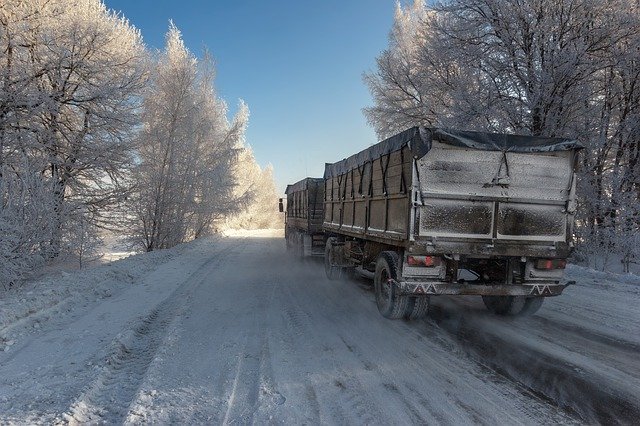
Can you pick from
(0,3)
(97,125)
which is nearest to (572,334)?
(97,125)

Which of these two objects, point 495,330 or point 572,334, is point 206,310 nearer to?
point 495,330

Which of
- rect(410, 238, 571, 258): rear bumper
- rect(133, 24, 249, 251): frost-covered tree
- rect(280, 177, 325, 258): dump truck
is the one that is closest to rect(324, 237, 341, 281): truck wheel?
rect(280, 177, 325, 258): dump truck

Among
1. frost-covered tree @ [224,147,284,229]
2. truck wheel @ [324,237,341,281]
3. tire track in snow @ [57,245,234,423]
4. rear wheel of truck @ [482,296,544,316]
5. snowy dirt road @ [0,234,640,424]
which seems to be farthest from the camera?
frost-covered tree @ [224,147,284,229]

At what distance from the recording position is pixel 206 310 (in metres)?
6.38

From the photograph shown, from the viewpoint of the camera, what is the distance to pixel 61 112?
12.0 metres

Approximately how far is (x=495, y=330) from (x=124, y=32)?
53.1 feet

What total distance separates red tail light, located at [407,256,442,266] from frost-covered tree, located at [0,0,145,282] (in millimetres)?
7076

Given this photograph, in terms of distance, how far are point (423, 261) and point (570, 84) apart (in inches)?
403

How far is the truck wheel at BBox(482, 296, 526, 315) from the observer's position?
608 cm

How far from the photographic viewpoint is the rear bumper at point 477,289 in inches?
208

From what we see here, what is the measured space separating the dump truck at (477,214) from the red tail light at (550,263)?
0.01 metres

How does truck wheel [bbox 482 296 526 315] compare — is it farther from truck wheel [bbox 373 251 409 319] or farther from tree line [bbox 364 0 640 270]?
tree line [bbox 364 0 640 270]

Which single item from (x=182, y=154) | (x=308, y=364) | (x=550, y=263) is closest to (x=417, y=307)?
(x=550, y=263)

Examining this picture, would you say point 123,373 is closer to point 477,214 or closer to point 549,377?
point 549,377
